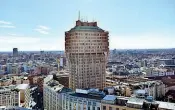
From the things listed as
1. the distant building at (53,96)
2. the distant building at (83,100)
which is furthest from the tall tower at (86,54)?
the distant building at (83,100)

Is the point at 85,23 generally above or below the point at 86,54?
above

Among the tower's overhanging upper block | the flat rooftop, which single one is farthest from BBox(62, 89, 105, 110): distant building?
the tower's overhanging upper block

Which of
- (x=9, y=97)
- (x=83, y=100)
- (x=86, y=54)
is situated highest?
(x=86, y=54)

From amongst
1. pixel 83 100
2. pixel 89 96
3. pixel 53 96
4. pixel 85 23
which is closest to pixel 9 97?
pixel 53 96

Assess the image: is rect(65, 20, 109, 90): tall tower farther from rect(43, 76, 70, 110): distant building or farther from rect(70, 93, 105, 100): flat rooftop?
rect(70, 93, 105, 100): flat rooftop

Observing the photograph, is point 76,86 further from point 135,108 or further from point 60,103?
point 135,108

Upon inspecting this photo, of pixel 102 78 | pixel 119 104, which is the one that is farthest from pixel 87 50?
pixel 119 104

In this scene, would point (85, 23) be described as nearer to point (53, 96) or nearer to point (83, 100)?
point (53, 96)

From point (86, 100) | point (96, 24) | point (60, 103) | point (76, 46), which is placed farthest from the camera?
point (96, 24)
